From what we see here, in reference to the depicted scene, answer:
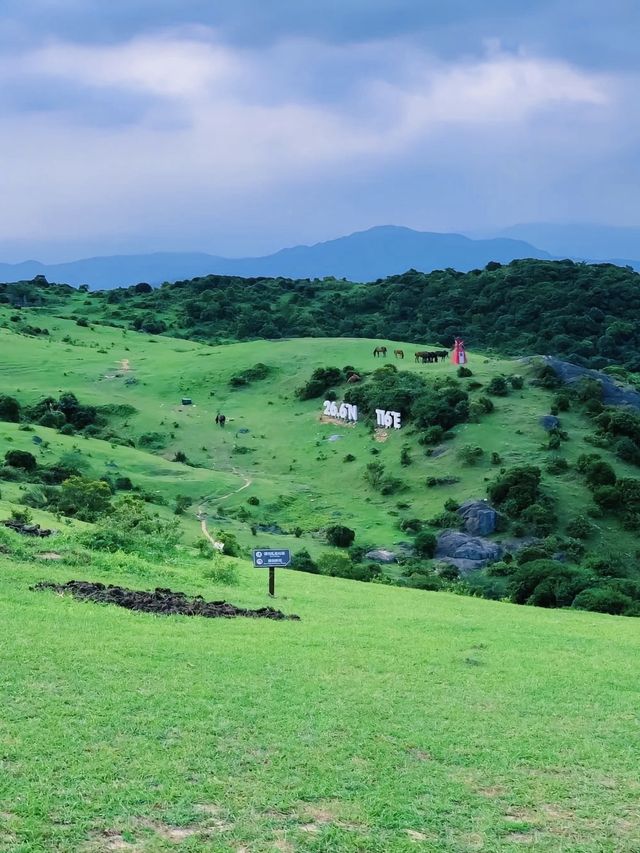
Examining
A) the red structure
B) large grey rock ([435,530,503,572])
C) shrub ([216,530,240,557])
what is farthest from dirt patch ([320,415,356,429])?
shrub ([216,530,240,557])

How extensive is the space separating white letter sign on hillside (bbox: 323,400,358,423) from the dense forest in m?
45.3

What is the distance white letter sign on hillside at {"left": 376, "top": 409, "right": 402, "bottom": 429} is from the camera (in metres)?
66.1

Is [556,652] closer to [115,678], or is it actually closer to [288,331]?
[115,678]

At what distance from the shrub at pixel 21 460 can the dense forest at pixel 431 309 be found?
7056 centimetres

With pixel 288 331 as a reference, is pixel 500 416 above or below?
below

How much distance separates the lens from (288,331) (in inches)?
4995

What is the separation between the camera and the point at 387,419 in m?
66.8

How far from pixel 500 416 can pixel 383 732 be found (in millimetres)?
51727

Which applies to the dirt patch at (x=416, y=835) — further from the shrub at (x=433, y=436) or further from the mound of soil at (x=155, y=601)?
the shrub at (x=433, y=436)

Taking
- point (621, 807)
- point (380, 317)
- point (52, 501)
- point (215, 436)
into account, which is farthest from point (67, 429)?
point (380, 317)

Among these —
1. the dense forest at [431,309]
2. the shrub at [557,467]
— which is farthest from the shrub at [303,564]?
the dense forest at [431,309]

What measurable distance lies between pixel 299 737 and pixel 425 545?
3453 centimetres

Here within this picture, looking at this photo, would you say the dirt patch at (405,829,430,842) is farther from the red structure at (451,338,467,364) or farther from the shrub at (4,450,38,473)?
the red structure at (451,338,467,364)

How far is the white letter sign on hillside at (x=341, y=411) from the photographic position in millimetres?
70438
